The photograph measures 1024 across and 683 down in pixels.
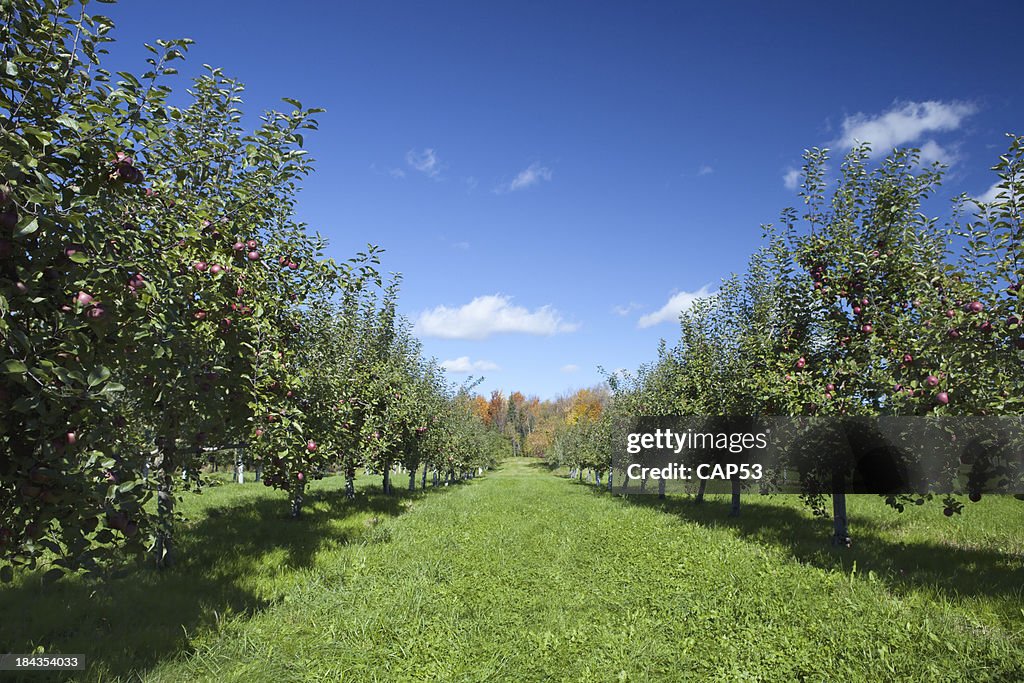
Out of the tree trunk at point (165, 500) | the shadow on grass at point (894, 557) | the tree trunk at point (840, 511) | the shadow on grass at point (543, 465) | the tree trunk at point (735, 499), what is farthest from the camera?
the shadow on grass at point (543, 465)

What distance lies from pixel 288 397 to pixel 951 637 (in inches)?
389

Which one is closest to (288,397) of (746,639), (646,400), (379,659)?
(379,659)

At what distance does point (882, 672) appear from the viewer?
6.34 metres

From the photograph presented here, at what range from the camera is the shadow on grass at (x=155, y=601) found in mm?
6641

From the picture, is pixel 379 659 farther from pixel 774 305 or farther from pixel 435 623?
pixel 774 305

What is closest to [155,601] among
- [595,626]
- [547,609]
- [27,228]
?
[547,609]

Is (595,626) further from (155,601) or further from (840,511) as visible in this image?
(840,511)

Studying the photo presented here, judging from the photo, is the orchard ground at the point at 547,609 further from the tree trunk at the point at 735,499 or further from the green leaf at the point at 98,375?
the tree trunk at the point at 735,499

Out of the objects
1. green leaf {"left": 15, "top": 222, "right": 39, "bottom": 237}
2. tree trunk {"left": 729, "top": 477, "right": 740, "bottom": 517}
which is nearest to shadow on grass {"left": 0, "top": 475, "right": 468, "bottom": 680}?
green leaf {"left": 15, "top": 222, "right": 39, "bottom": 237}

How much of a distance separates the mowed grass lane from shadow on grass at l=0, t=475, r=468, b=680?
42 centimetres

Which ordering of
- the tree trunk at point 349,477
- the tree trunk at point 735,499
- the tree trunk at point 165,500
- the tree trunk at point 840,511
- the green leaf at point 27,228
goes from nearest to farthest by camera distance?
the green leaf at point 27,228 < the tree trunk at point 165,500 < the tree trunk at point 840,511 < the tree trunk at point 735,499 < the tree trunk at point 349,477

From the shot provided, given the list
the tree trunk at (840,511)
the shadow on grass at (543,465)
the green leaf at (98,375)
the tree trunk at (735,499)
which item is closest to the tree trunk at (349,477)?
the tree trunk at (735,499)

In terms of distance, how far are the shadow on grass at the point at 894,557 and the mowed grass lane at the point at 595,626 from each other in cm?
64

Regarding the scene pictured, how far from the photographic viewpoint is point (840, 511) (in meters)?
12.9
